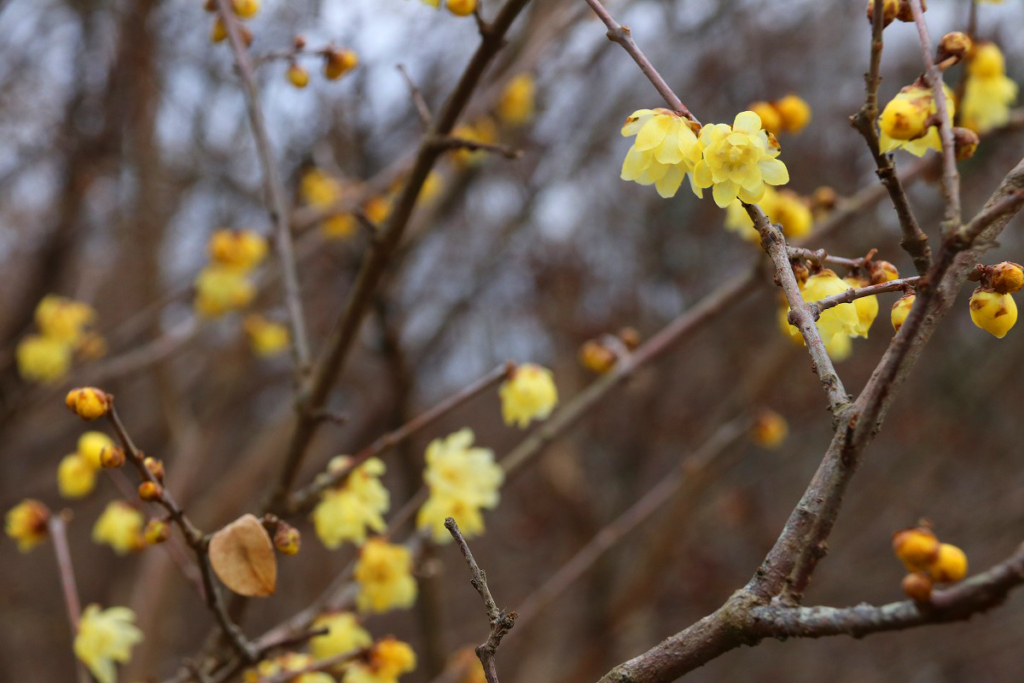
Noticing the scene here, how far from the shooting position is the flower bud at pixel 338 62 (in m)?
2.11

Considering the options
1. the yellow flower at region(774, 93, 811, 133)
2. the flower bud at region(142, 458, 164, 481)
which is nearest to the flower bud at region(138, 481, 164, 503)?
the flower bud at region(142, 458, 164, 481)

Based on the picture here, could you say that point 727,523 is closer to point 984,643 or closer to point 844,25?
point 984,643

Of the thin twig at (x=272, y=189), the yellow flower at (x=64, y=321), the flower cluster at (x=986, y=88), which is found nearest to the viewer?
the thin twig at (x=272, y=189)

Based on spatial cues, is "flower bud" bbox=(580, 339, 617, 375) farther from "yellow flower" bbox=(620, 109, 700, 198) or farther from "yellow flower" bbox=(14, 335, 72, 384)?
"yellow flower" bbox=(14, 335, 72, 384)

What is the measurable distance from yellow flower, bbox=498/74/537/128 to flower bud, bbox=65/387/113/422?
2.98m

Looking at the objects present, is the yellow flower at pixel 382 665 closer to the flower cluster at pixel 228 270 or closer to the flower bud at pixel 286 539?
the flower bud at pixel 286 539

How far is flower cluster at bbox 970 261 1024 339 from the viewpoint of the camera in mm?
1147

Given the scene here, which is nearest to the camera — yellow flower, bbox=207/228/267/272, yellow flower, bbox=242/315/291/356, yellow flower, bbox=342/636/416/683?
yellow flower, bbox=342/636/416/683

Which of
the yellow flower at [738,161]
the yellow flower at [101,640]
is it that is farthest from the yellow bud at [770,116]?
the yellow flower at [101,640]

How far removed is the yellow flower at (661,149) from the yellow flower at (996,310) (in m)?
0.44

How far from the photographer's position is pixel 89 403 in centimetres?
145

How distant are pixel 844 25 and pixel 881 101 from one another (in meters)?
1.52

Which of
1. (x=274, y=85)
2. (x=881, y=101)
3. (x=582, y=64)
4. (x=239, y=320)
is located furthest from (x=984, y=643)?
(x=274, y=85)

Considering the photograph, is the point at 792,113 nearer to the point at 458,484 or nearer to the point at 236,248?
the point at 458,484
